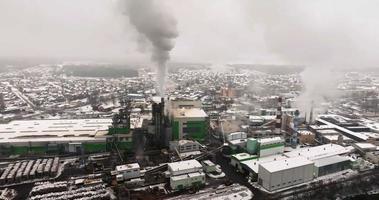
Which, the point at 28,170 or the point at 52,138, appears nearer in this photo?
the point at 28,170

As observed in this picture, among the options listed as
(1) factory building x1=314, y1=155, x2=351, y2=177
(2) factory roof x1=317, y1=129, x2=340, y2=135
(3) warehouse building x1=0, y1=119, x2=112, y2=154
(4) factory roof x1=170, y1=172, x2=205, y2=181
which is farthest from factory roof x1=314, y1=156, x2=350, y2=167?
(3) warehouse building x1=0, y1=119, x2=112, y2=154

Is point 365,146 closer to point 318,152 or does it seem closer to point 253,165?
point 318,152

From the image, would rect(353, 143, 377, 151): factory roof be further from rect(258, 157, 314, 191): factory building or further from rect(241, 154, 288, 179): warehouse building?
rect(258, 157, 314, 191): factory building

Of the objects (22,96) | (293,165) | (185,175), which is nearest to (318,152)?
(293,165)

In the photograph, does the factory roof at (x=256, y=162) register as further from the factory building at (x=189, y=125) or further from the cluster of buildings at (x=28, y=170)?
the cluster of buildings at (x=28, y=170)

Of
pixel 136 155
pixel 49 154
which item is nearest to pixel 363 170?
pixel 136 155
